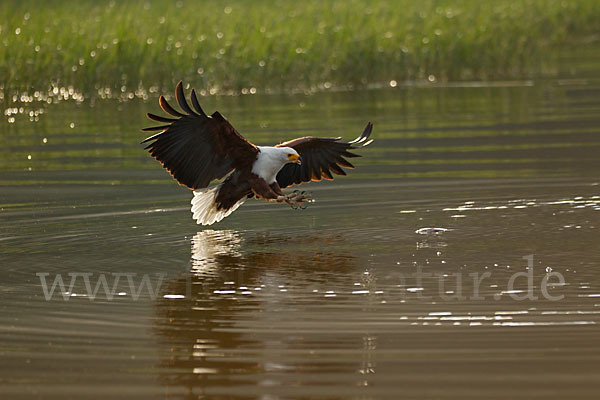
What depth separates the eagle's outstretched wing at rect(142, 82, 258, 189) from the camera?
8.04m

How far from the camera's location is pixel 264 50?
64.5 ft

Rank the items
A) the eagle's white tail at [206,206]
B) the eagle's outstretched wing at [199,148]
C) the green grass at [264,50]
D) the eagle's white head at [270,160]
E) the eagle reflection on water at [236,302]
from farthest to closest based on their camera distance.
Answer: the green grass at [264,50], the eagle's white tail at [206,206], the eagle's white head at [270,160], the eagle's outstretched wing at [199,148], the eagle reflection on water at [236,302]

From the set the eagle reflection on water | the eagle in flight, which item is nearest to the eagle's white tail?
the eagle in flight

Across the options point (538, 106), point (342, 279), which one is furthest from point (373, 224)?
point (538, 106)

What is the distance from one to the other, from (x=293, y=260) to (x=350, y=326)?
1.84 metres

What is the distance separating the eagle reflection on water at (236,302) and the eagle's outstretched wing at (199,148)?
0.46 meters

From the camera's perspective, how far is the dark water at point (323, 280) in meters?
5.12

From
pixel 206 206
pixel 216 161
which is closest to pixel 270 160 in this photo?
pixel 216 161

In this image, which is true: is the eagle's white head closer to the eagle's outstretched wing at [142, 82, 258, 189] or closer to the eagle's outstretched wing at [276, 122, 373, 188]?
the eagle's outstretched wing at [142, 82, 258, 189]

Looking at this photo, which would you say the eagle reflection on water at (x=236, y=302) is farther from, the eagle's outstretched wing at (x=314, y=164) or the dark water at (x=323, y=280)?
the eagle's outstretched wing at (x=314, y=164)

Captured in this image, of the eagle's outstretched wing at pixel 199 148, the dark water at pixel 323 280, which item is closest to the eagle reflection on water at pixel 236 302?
the dark water at pixel 323 280

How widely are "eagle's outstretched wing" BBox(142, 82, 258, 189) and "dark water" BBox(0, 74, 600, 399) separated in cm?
47

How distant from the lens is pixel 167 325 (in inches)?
237

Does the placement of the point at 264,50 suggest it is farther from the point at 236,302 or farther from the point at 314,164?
the point at 236,302
